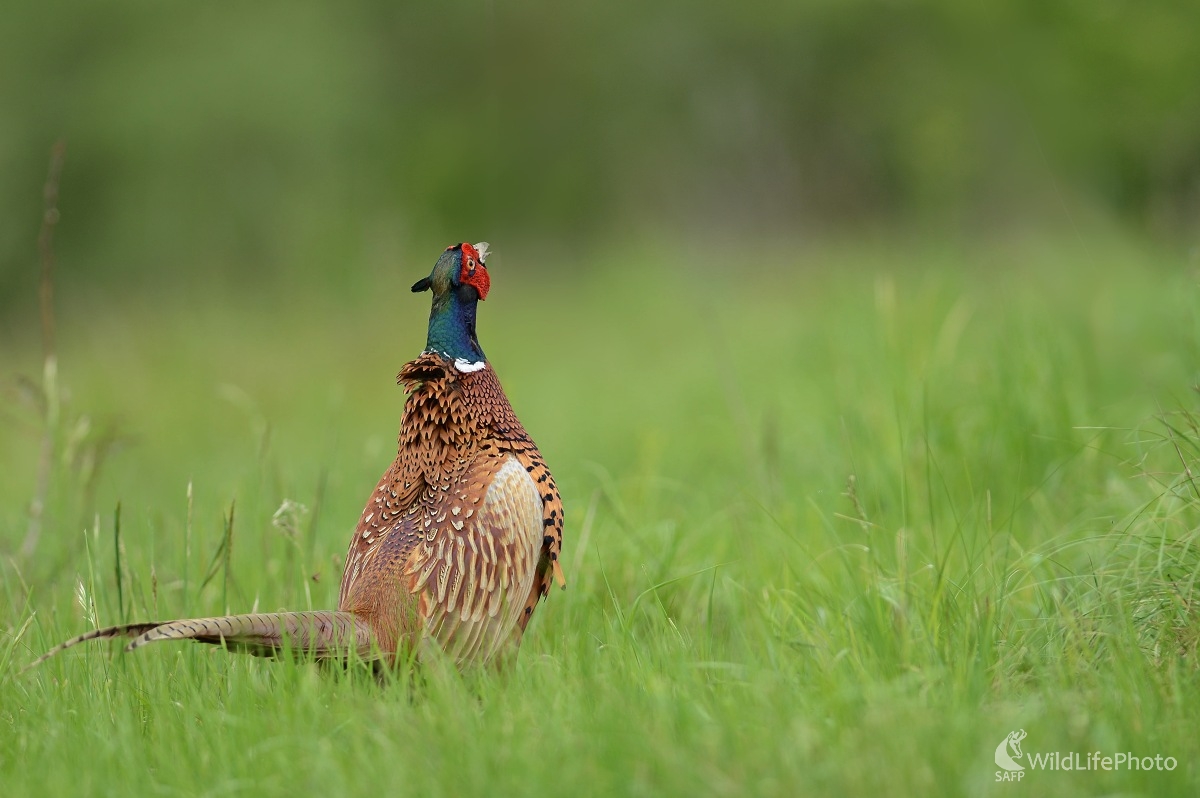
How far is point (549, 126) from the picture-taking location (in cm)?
2105

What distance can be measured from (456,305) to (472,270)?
0.10 meters

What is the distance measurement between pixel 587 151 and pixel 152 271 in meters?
7.98

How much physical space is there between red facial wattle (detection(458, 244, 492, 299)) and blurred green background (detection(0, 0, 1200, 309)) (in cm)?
616

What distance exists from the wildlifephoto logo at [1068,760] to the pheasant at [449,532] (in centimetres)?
118

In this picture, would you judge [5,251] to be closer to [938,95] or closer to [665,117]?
[665,117]

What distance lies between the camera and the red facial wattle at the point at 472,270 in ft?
10.2

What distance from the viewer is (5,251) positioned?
682 inches

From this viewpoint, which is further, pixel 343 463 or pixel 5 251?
pixel 5 251

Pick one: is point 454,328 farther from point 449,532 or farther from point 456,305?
point 449,532

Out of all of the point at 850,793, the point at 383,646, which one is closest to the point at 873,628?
the point at 850,793

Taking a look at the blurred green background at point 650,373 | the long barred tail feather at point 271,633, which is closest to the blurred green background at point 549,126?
the blurred green background at point 650,373

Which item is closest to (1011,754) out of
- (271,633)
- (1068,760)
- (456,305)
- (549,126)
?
(1068,760)

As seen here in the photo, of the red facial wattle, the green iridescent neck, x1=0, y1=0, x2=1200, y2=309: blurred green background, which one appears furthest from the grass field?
x1=0, y1=0, x2=1200, y2=309: blurred green background

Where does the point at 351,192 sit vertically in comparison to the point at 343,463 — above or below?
above
